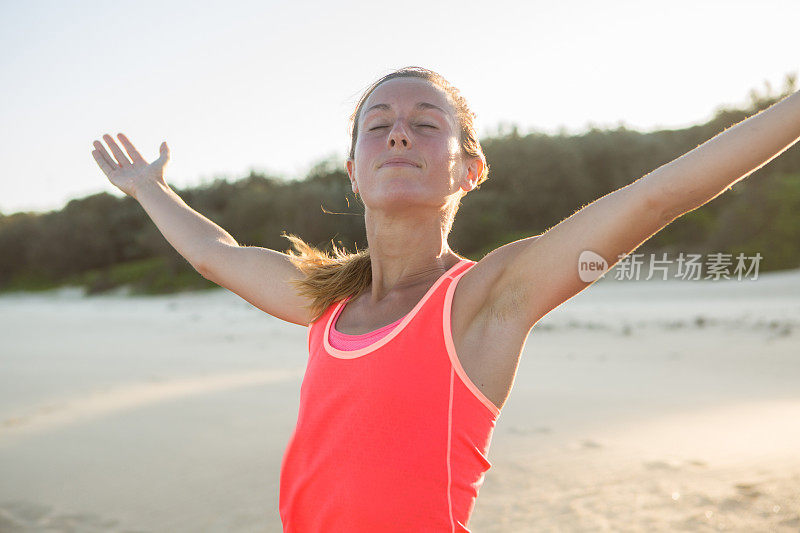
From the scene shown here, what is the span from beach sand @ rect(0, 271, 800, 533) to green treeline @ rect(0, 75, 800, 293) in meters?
7.27

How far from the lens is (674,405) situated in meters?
5.86

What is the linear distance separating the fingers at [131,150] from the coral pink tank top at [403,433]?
140 cm

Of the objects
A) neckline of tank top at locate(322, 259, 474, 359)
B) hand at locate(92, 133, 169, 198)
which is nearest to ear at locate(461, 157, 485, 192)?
neckline of tank top at locate(322, 259, 474, 359)

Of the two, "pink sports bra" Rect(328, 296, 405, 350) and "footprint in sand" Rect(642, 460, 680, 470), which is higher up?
"pink sports bra" Rect(328, 296, 405, 350)

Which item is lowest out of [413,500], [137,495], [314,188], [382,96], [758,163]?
[137,495]

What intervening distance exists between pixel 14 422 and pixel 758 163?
6205 millimetres

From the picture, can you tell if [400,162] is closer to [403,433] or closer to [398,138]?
[398,138]

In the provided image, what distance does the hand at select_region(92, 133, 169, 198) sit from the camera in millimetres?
2520

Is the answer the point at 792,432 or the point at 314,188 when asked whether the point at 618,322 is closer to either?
the point at 792,432

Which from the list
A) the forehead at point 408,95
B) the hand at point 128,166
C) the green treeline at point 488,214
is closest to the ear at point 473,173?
the forehead at point 408,95

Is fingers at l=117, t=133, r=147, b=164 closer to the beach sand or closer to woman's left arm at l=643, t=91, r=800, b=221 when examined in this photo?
woman's left arm at l=643, t=91, r=800, b=221

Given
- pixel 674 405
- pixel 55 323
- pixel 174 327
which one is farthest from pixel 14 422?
pixel 55 323

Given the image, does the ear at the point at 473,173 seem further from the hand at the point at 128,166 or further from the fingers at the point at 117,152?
the fingers at the point at 117,152

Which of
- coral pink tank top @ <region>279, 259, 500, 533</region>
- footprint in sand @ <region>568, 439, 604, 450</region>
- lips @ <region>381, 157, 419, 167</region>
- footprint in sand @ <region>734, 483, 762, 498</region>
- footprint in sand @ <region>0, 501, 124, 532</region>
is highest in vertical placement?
lips @ <region>381, 157, 419, 167</region>
